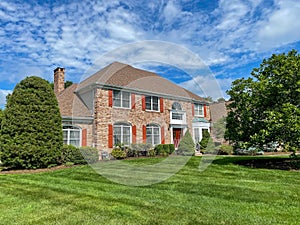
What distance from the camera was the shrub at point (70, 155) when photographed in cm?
1140

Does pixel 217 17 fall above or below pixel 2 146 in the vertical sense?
above

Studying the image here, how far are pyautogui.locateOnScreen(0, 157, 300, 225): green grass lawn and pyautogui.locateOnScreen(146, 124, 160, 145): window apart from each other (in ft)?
34.1

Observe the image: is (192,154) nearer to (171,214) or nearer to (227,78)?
(227,78)

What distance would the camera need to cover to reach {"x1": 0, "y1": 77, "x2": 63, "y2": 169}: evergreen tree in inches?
395

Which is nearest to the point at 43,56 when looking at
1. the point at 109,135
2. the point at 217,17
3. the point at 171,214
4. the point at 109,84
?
the point at 109,84

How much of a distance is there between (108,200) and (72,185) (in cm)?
218

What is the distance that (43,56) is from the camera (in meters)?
14.3

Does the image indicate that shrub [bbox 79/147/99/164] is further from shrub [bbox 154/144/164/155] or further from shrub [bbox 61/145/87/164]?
shrub [bbox 154/144/164/155]

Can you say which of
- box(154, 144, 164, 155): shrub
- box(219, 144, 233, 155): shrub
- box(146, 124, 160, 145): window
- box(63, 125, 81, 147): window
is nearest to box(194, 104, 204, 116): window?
box(219, 144, 233, 155): shrub

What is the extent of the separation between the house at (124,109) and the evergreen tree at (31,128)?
9.36 feet

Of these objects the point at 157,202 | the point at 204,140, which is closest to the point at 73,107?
the point at 204,140

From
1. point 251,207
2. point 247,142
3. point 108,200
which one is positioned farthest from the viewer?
point 247,142

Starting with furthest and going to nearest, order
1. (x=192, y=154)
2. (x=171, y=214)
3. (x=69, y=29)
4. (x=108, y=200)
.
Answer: (x=192, y=154) → (x=69, y=29) → (x=108, y=200) → (x=171, y=214)

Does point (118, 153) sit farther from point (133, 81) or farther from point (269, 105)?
point (269, 105)
